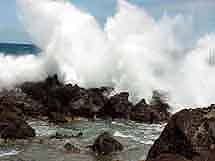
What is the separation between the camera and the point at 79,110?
22.5m

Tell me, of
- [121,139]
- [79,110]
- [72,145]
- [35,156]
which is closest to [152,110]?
[79,110]

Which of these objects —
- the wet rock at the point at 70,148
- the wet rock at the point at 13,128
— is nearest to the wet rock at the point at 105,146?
the wet rock at the point at 70,148

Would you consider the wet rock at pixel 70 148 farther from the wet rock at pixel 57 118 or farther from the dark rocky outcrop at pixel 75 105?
the dark rocky outcrop at pixel 75 105

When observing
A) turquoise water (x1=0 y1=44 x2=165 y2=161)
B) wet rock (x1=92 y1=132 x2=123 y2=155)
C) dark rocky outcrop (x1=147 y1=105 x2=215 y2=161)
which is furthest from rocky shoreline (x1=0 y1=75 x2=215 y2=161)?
dark rocky outcrop (x1=147 y1=105 x2=215 y2=161)

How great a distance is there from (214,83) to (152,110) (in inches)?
379

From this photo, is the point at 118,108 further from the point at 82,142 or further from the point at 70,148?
the point at 70,148

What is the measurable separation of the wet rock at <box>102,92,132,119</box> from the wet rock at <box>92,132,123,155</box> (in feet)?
25.1

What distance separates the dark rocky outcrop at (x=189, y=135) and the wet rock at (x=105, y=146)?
438cm

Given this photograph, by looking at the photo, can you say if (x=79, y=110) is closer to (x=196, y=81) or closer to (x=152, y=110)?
(x=152, y=110)

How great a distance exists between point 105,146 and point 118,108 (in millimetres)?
8364

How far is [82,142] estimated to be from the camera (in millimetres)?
16141

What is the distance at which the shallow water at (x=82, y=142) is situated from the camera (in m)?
13.7

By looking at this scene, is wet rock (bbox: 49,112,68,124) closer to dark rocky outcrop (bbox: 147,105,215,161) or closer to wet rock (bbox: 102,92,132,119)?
wet rock (bbox: 102,92,132,119)

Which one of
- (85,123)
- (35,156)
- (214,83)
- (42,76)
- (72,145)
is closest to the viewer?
(35,156)
